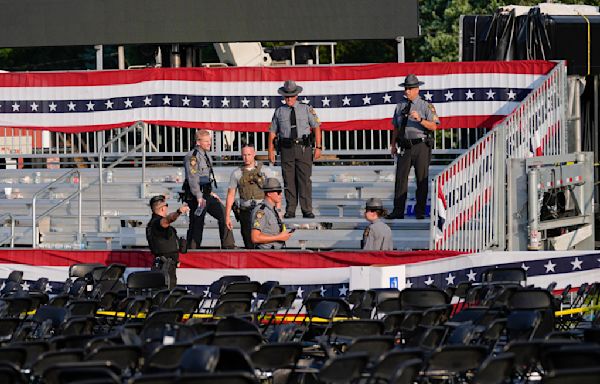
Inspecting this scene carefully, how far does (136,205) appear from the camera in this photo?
2514 cm

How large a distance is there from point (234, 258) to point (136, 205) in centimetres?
448

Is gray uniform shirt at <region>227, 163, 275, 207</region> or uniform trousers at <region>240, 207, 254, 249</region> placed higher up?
gray uniform shirt at <region>227, 163, 275, 207</region>

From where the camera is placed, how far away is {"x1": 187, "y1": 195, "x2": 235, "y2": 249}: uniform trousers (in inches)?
846

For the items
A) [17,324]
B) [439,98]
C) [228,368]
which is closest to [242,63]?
[439,98]

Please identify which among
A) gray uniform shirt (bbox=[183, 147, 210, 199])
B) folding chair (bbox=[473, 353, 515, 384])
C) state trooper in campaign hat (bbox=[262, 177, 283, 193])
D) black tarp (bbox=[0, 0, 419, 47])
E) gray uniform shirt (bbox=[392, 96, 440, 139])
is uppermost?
black tarp (bbox=[0, 0, 419, 47])

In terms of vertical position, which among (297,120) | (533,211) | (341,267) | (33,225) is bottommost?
(341,267)

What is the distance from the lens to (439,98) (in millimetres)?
24938

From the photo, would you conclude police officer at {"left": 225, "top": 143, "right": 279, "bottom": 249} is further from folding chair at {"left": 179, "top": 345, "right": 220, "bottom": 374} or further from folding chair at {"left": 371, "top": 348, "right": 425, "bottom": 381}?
folding chair at {"left": 179, "top": 345, "right": 220, "bottom": 374}

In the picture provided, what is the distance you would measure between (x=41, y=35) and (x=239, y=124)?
3.49 m

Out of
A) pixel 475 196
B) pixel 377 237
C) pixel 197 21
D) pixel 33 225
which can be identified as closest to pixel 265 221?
pixel 377 237

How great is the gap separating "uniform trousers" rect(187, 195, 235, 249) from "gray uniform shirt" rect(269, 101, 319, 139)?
134cm

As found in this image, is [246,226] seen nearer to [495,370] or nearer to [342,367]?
[342,367]

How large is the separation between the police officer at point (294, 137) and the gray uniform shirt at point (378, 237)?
6.61 feet

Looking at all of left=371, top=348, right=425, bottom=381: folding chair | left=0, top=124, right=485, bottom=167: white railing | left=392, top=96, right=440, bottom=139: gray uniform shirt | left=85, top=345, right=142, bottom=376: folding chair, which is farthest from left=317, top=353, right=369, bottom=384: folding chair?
left=0, top=124, right=485, bottom=167: white railing
